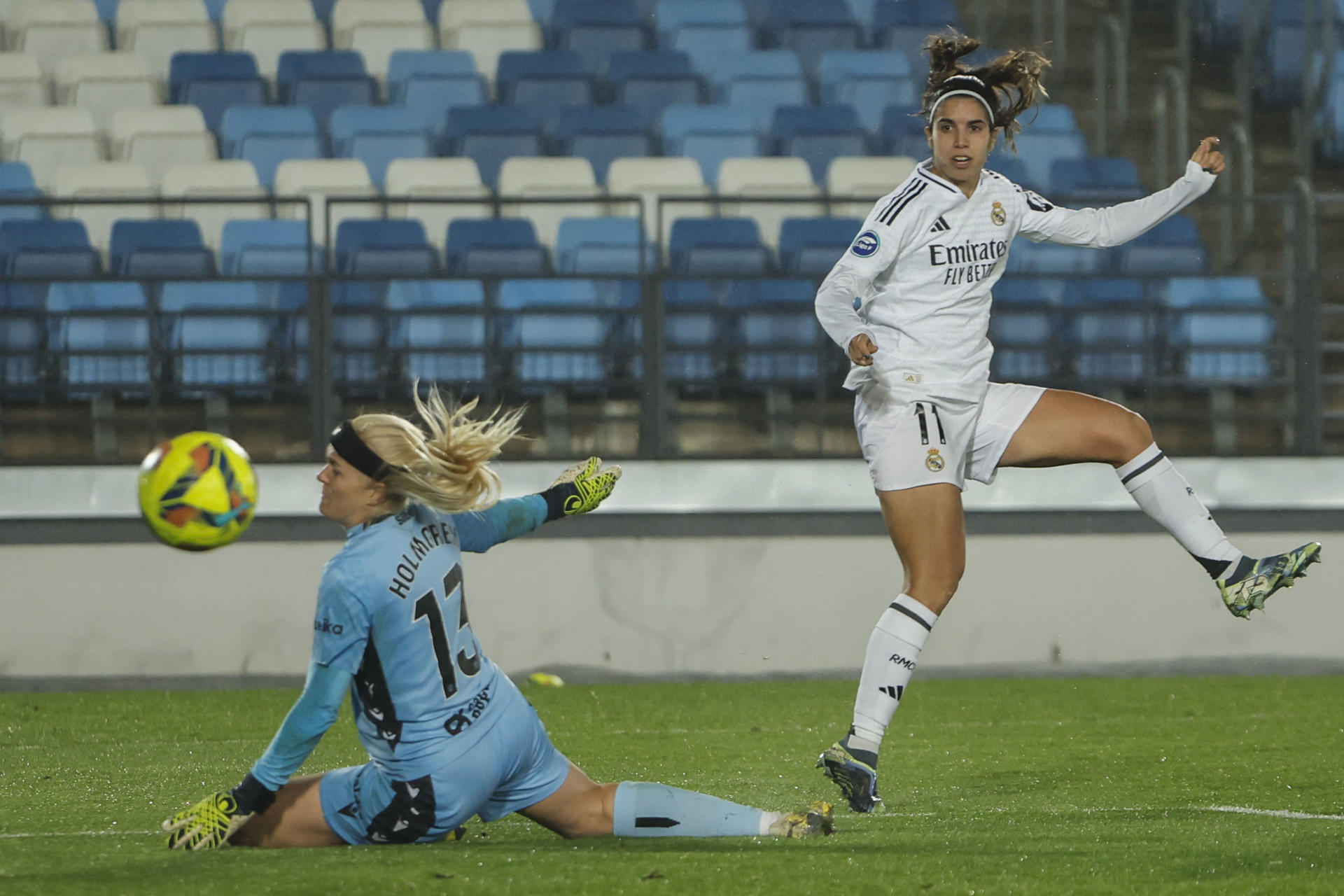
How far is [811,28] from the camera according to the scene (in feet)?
39.0

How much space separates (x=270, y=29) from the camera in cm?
1185

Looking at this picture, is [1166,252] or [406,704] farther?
[1166,252]

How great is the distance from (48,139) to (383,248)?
2.73 m

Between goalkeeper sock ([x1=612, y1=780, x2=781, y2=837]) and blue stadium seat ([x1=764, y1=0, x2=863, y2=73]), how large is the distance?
8.55m

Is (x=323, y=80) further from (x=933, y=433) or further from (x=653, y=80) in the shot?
(x=933, y=433)

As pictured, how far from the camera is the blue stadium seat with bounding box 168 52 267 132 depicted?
11.2 m

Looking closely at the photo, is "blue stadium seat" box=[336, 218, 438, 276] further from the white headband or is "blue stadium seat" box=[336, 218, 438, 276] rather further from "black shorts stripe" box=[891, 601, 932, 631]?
"black shorts stripe" box=[891, 601, 932, 631]

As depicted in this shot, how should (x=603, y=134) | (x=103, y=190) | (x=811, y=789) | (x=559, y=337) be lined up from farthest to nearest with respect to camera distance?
(x=603, y=134)
(x=103, y=190)
(x=559, y=337)
(x=811, y=789)

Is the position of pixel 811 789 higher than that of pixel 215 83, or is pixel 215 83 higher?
pixel 215 83

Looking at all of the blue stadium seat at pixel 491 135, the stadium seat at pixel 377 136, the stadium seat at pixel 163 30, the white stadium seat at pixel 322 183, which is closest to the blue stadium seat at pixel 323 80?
the stadium seat at pixel 377 136

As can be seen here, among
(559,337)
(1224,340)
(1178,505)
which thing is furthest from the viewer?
(1224,340)

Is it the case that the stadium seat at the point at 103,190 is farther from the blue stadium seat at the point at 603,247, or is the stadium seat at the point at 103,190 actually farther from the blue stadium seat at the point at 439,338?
the blue stadium seat at the point at 603,247

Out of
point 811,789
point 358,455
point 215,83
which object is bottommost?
point 811,789

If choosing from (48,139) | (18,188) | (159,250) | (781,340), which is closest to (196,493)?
(781,340)
